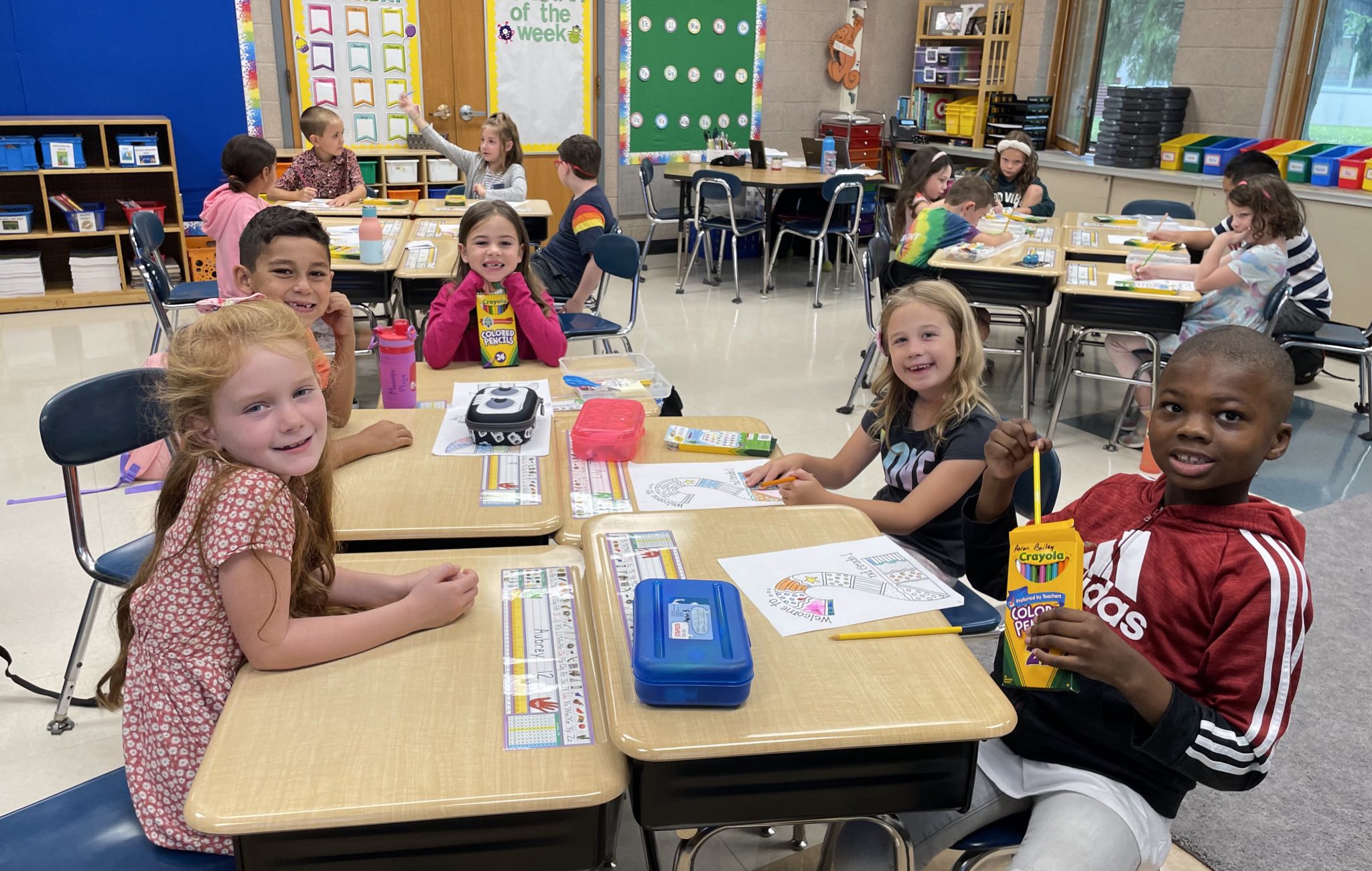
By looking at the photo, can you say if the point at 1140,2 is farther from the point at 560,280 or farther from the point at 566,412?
the point at 566,412

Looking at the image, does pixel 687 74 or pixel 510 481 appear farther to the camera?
pixel 687 74

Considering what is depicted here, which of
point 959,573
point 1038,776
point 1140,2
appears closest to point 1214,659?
point 1038,776

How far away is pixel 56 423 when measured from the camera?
1917mm

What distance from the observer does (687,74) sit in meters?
7.89

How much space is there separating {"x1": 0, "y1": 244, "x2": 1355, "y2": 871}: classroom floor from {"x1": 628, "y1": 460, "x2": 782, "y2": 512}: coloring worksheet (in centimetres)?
50

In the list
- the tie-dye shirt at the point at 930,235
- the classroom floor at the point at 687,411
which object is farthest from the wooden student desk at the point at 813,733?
the tie-dye shirt at the point at 930,235

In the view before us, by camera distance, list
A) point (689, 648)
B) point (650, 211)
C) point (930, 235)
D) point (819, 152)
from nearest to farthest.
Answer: point (689, 648), point (930, 235), point (650, 211), point (819, 152)

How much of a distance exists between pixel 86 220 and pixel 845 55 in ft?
19.1

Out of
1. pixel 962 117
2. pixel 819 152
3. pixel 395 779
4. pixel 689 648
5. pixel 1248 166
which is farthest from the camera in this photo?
pixel 962 117

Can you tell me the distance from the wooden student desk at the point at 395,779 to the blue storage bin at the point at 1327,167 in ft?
20.3

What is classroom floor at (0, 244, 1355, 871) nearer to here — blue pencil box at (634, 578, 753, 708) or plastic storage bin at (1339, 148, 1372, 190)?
blue pencil box at (634, 578, 753, 708)

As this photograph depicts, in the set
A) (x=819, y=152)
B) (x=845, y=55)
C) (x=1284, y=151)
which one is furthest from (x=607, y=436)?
(x=845, y=55)

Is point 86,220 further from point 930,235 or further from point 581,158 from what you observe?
point 930,235

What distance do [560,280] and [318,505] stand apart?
311 centimetres
